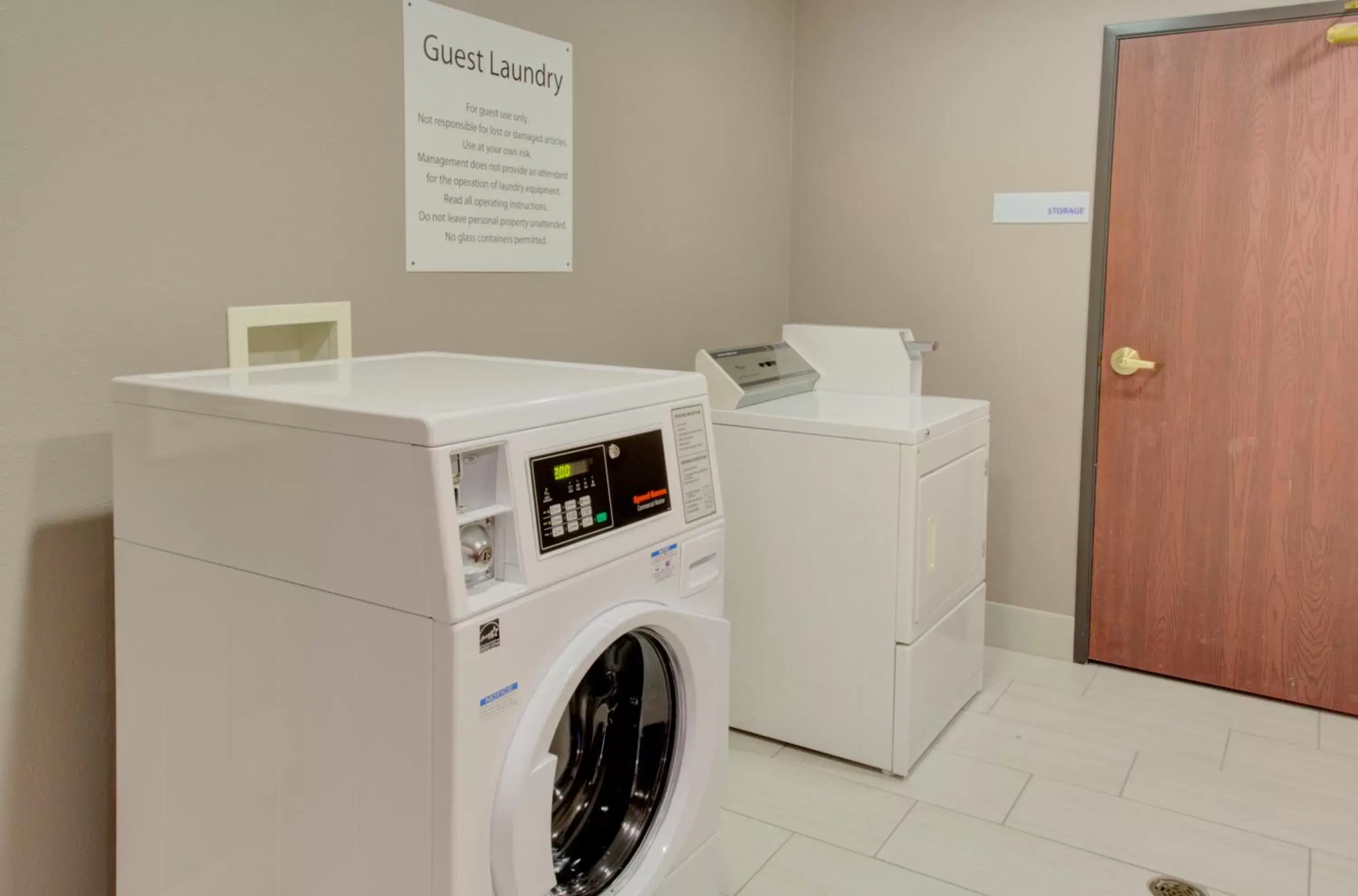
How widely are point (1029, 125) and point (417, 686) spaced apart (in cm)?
271

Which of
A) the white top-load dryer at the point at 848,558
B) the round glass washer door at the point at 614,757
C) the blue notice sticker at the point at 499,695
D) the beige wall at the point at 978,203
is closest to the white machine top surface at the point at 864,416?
the white top-load dryer at the point at 848,558

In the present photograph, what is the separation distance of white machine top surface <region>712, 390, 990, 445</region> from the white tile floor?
0.83 m

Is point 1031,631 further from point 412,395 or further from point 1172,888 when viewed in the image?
point 412,395

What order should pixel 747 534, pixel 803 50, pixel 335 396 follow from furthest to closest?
pixel 803 50 → pixel 747 534 → pixel 335 396

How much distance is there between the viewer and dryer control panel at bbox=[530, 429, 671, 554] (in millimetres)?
1413

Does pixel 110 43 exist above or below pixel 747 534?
above

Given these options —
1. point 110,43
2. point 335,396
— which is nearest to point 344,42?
point 110,43

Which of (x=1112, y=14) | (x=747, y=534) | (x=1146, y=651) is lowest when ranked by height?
(x=1146, y=651)

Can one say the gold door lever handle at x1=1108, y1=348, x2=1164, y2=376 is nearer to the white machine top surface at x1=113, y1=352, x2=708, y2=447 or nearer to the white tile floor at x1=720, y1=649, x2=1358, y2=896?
the white tile floor at x1=720, y1=649, x2=1358, y2=896

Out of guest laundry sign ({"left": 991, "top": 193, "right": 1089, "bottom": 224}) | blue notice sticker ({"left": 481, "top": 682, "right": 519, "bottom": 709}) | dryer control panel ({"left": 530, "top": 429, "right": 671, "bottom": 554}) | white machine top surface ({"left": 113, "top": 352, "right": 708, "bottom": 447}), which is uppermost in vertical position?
guest laundry sign ({"left": 991, "top": 193, "right": 1089, "bottom": 224})

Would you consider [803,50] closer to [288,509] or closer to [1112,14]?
[1112,14]

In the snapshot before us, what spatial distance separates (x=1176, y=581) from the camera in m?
3.20

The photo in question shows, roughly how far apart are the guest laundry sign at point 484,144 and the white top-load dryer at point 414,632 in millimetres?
670

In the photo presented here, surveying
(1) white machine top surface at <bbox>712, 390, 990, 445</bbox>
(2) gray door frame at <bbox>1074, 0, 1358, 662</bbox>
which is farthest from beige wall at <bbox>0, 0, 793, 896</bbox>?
(2) gray door frame at <bbox>1074, 0, 1358, 662</bbox>
